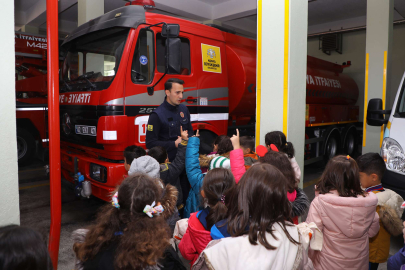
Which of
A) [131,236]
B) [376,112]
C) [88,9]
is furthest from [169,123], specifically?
[88,9]

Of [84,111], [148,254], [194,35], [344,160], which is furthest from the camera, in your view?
[194,35]

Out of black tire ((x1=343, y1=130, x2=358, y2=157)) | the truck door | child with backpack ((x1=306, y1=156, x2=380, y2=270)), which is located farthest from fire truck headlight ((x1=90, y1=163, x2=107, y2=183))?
black tire ((x1=343, y1=130, x2=358, y2=157))

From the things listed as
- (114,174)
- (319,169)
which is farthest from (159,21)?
(319,169)

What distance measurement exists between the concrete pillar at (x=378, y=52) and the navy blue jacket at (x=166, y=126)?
4.31 m

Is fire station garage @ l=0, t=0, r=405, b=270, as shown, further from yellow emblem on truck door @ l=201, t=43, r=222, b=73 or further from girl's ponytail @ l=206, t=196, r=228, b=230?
girl's ponytail @ l=206, t=196, r=228, b=230

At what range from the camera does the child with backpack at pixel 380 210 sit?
2428mm

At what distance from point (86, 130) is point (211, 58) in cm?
210

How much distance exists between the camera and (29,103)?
285 inches

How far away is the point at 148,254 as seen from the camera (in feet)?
4.86

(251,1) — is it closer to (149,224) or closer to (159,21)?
(159,21)

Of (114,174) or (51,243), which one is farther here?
(114,174)

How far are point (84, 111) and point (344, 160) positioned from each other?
309 cm

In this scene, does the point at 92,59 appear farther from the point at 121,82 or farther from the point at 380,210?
the point at 380,210

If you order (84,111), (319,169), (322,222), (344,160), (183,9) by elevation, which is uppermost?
(183,9)
